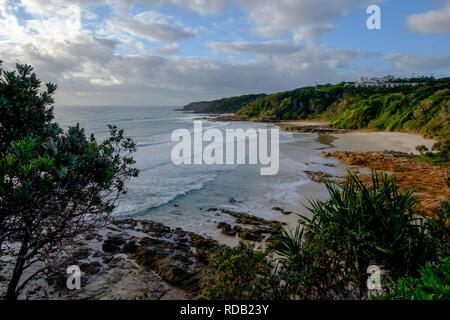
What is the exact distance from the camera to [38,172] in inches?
143

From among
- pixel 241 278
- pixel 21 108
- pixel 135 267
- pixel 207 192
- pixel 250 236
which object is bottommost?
pixel 135 267

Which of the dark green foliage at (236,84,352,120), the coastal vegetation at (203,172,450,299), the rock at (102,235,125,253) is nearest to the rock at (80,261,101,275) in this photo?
the rock at (102,235,125,253)

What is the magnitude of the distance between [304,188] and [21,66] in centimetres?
1593

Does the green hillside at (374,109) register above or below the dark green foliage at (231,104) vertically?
below

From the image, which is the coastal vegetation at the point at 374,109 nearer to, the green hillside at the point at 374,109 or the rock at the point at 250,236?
the green hillside at the point at 374,109

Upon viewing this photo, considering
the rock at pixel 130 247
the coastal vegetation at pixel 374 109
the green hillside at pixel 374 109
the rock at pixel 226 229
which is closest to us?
the rock at pixel 130 247

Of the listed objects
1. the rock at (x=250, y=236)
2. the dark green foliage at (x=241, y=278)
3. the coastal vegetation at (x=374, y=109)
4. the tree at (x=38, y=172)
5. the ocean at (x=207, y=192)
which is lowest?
the rock at (x=250, y=236)

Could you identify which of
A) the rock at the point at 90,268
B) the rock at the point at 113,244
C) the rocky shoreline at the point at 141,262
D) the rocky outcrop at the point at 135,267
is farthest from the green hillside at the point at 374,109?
the rock at the point at 90,268

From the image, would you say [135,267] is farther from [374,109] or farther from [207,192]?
[374,109]

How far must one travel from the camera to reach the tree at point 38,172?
3389 millimetres

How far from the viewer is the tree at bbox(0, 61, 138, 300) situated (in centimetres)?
339

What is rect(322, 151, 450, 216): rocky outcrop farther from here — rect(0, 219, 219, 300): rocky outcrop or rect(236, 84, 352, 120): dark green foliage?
rect(236, 84, 352, 120): dark green foliage

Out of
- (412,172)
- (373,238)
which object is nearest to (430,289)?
(373,238)
